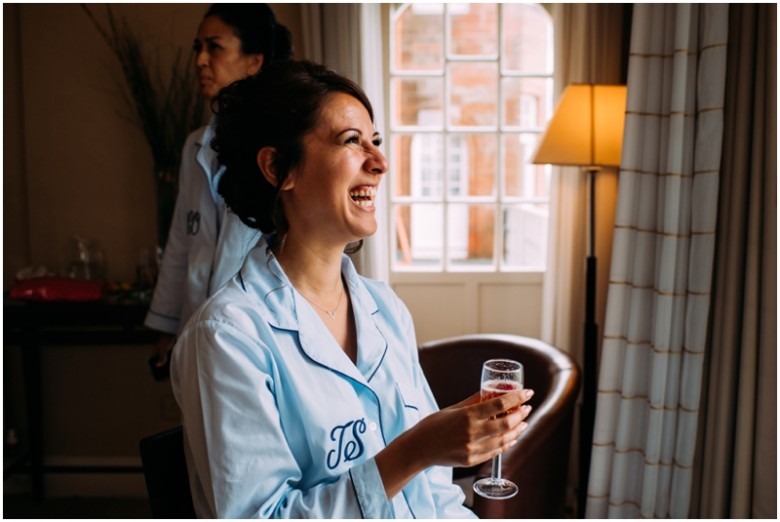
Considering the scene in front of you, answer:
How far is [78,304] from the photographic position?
2865 mm

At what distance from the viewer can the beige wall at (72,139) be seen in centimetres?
307

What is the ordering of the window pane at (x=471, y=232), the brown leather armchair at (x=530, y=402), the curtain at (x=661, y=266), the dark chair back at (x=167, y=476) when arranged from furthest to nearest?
the window pane at (x=471, y=232), the curtain at (x=661, y=266), the brown leather armchair at (x=530, y=402), the dark chair back at (x=167, y=476)

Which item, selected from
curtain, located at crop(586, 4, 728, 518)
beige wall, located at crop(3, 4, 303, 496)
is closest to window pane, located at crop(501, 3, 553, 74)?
beige wall, located at crop(3, 4, 303, 496)

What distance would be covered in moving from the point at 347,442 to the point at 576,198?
2028 mm

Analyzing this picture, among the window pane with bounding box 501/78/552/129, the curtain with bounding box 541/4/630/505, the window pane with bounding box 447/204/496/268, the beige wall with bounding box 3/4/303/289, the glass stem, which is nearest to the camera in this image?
the glass stem

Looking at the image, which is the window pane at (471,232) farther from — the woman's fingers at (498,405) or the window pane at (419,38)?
the woman's fingers at (498,405)

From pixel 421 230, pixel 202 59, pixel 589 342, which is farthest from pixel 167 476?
pixel 421 230

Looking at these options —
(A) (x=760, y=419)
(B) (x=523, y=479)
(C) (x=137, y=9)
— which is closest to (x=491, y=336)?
(B) (x=523, y=479)

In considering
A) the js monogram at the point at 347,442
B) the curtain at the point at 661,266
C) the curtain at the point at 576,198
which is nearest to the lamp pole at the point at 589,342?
the curtain at the point at 576,198

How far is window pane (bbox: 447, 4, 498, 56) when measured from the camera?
315cm

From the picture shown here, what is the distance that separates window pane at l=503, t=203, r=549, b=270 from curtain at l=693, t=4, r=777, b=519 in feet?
3.87

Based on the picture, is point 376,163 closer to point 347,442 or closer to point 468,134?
point 347,442

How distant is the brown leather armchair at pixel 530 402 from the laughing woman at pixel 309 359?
0.48 meters

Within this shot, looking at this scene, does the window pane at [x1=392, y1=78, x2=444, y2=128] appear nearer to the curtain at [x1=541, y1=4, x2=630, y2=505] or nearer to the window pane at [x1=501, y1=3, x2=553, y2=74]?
the window pane at [x1=501, y1=3, x2=553, y2=74]
